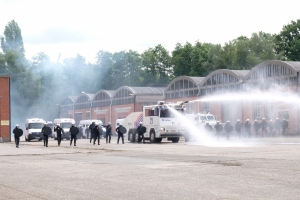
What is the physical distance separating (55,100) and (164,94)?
99.1 feet

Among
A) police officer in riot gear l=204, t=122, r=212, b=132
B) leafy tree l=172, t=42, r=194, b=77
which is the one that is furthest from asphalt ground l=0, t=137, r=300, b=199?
leafy tree l=172, t=42, r=194, b=77

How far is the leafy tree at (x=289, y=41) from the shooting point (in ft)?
300

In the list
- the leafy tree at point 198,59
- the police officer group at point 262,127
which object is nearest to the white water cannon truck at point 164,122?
the police officer group at point 262,127

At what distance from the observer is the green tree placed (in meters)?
94.8

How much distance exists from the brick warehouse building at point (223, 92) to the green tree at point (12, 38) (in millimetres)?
15852

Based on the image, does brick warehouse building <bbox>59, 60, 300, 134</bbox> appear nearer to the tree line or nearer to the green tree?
the tree line

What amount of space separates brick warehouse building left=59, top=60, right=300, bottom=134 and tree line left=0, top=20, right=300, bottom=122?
31.9 ft

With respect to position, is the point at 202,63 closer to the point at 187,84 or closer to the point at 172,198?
the point at 187,84

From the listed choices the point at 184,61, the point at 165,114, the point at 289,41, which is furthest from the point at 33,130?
the point at 184,61

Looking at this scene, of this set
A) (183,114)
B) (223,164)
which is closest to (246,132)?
(183,114)

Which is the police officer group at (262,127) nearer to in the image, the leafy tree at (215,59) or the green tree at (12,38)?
the leafy tree at (215,59)

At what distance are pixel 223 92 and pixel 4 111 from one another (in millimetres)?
24806

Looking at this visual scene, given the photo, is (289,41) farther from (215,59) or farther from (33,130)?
(33,130)

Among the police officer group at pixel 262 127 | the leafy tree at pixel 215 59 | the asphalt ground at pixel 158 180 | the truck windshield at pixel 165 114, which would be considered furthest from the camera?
the leafy tree at pixel 215 59
